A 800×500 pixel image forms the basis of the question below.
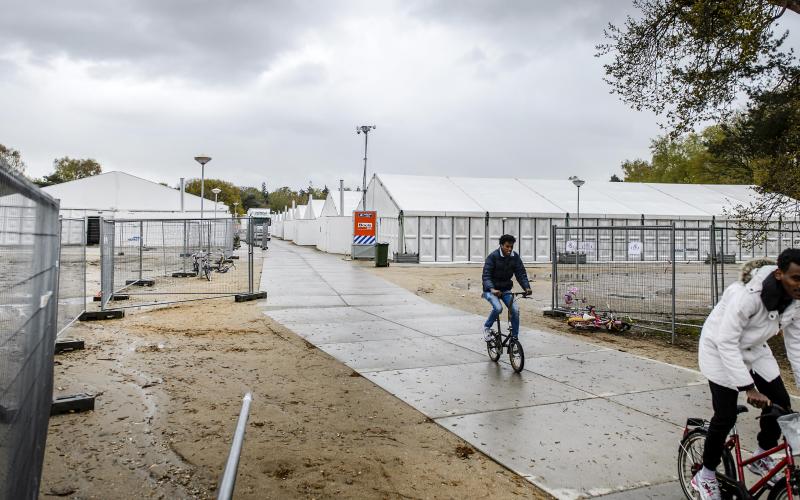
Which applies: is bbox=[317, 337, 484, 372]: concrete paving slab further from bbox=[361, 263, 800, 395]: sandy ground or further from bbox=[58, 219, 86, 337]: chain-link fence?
bbox=[58, 219, 86, 337]: chain-link fence

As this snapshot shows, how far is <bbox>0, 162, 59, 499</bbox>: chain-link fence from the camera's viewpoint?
231 cm

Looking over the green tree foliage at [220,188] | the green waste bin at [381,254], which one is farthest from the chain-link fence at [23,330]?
the green tree foliage at [220,188]

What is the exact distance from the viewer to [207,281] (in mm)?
18219

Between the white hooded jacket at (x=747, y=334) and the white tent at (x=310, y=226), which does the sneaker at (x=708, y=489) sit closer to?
the white hooded jacket at (x=747, y=334)

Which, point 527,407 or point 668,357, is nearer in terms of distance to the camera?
point 527,407

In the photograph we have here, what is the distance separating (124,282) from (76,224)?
214 inches

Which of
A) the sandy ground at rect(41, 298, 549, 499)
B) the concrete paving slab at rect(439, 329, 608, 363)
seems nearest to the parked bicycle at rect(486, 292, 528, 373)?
the concrete paving slab at rect(439, 329, 608, 363)

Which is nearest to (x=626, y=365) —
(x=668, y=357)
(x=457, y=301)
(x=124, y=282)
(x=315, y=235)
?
(x=668, y=357)

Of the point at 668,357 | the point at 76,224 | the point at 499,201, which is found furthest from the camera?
the point at 499,201

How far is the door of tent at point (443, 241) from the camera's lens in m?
30.1

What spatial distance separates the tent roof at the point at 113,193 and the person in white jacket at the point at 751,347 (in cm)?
4833

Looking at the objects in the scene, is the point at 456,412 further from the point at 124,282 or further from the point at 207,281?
the point at 207,281

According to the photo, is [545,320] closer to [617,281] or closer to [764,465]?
[617,281]

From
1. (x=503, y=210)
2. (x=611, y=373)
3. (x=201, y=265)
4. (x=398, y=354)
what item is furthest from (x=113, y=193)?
(x=611, y=373)
